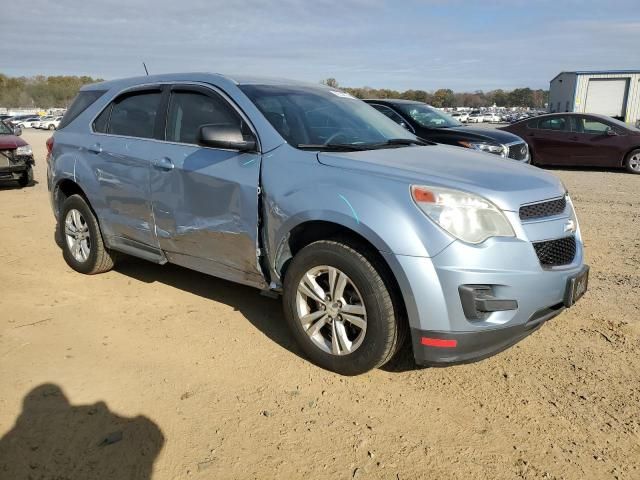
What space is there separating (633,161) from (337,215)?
39.8ft

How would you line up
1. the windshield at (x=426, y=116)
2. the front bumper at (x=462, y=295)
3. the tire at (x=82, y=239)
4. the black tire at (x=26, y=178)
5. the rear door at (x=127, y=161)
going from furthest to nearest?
the black tire at (x=26, y=178) → the windshield at (x=426, y=116) → the tire at (x=82, y=239) → the rear door at (x=127, y=161) → the front bumper at (x=462, y=295)

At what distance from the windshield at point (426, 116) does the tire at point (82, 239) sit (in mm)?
6071

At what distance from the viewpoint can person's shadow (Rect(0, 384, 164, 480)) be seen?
2539 millimetres

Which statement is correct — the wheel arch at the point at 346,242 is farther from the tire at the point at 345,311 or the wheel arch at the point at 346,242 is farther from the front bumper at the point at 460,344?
the front bumper at the point at 460,344

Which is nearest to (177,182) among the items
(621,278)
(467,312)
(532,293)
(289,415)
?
(289,415)

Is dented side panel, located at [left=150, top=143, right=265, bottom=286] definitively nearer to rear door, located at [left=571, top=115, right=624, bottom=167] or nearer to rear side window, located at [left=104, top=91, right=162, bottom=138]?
rear side window, located at [left=104, top=91, right=162, bottom=138]

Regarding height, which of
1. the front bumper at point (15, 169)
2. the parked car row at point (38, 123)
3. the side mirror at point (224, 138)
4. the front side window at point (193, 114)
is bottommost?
the parked car row at point (38, 123)

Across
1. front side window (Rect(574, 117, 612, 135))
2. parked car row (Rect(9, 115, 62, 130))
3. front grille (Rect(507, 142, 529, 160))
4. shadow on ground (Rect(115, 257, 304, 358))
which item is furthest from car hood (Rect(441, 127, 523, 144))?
parked car row (Rect(9, 115, 62, 130))

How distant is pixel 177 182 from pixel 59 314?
60.7 inches

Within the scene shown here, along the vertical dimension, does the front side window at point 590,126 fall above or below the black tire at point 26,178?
above

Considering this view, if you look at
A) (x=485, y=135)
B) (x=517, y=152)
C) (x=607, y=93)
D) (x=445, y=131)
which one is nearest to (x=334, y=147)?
(x=445, y=131)

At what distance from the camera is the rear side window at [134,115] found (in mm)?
4445

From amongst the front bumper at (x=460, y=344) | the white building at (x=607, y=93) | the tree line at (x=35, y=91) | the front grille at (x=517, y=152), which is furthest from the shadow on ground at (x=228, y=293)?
the tree line at (x=35, y=91)

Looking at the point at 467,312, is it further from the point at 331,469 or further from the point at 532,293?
the point at 331,469
